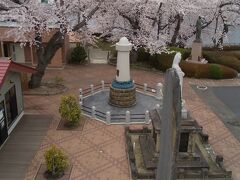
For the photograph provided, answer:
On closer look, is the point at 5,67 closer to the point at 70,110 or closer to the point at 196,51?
the point at 70,110

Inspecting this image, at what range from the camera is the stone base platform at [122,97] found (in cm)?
2023

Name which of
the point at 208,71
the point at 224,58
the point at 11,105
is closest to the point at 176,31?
the point at 224,58

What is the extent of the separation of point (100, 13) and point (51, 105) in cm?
962

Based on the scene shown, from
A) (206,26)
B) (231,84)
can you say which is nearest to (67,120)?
(231,84)

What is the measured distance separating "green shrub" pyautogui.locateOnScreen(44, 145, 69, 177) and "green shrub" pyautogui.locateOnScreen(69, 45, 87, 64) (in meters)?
17.3

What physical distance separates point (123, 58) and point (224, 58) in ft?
42.3

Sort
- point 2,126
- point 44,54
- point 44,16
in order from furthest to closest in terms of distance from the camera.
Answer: point 44,54
point 44,16
point 2,126

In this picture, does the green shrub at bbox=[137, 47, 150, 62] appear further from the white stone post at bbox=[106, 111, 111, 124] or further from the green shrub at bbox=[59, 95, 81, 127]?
the green shrub at bbox=[59, 95, 81, 127]

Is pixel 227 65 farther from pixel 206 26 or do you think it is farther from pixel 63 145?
pixel 63 145

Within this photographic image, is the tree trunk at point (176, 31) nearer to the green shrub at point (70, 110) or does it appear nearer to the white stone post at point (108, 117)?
the white stone post at point (108, 117)

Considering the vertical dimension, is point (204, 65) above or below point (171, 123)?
below

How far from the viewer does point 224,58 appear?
29.3m

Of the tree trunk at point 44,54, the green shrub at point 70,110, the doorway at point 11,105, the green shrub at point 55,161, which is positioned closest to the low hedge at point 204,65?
the tree trunk at point 44,54

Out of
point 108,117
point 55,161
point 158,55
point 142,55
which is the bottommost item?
point 55,161
